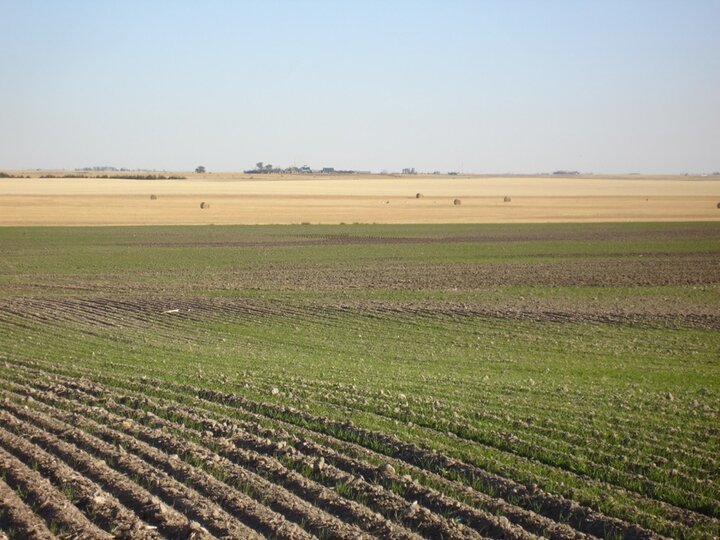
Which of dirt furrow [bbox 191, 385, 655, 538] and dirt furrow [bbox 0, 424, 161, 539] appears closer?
dirt furrow [bbox 0, 424, 161, 539]

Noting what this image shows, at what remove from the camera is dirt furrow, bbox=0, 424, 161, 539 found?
727cm

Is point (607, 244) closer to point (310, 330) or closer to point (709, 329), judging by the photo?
point (709, 329)

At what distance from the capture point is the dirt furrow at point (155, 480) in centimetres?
732

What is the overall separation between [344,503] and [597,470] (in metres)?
2.75

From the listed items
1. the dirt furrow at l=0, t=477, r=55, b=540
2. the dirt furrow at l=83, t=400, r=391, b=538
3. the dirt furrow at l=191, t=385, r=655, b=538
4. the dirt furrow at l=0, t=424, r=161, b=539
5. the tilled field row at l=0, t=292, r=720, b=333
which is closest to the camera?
the dirt furrow at l=0, t=477, r=55, b=540

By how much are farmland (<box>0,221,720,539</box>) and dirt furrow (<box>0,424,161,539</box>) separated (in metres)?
0.03

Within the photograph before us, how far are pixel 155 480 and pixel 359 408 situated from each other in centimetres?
374

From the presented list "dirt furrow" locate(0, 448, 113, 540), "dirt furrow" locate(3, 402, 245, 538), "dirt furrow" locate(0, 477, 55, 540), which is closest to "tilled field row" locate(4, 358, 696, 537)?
"dirt furrow" locate(3, 402, 245, 538)

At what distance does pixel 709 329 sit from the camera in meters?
21.0

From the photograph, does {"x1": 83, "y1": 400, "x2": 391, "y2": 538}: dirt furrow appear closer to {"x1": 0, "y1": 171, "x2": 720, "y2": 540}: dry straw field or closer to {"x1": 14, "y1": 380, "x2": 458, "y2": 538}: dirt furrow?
{"x1": 0, "y1": 171, "x2": 720, "y2": 540}: dry straw field

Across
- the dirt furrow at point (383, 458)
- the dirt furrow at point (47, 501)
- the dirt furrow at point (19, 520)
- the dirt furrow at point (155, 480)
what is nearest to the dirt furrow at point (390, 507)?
the dirt furrow at point (383, 458)

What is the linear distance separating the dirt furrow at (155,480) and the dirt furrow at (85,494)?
15.9 inches

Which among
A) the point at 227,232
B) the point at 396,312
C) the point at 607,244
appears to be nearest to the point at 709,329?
the point at 396,312

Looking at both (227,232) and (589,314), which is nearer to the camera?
(589,314)
